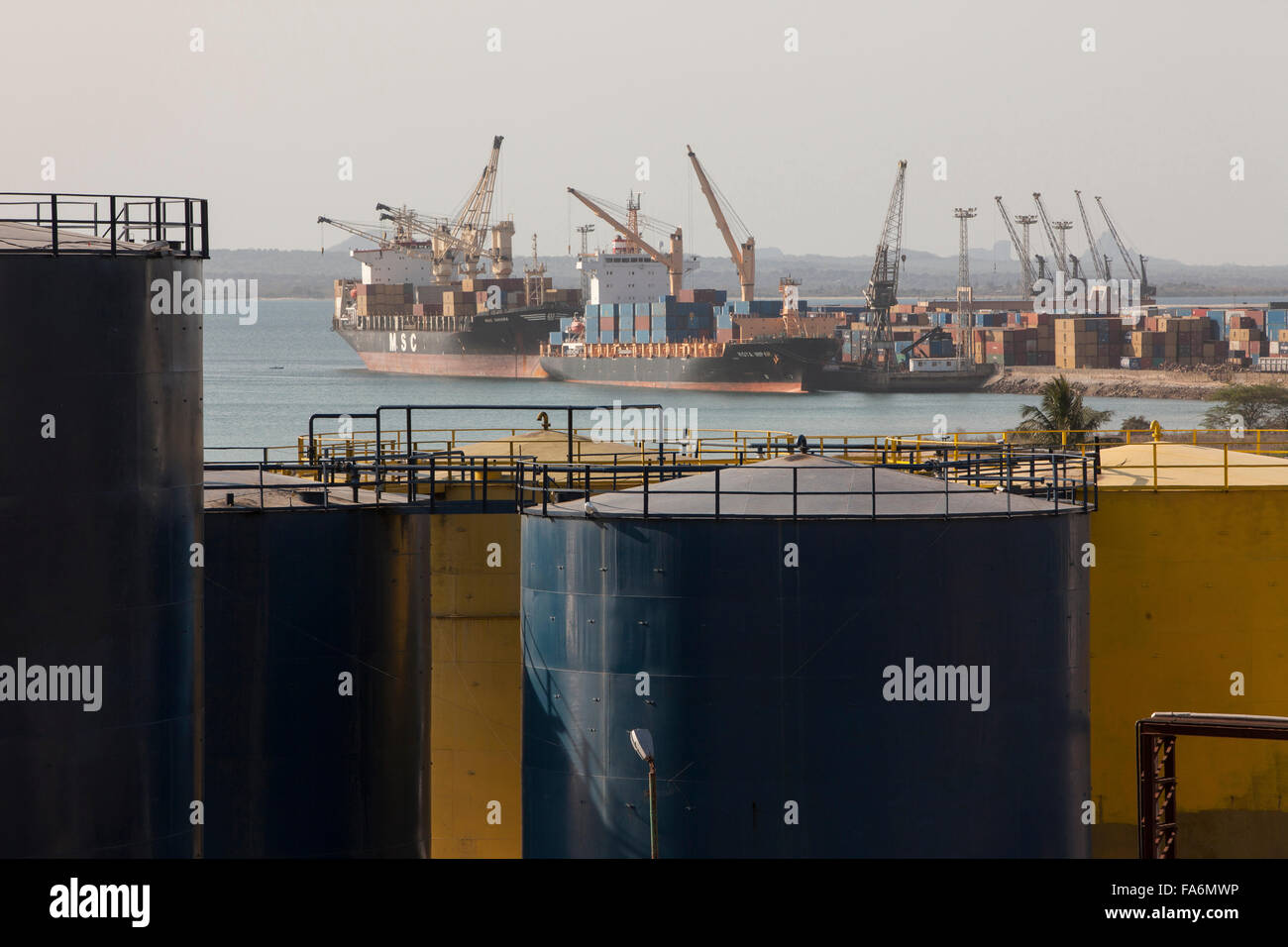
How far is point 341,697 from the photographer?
18562mm

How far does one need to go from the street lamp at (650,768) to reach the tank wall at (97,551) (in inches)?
153

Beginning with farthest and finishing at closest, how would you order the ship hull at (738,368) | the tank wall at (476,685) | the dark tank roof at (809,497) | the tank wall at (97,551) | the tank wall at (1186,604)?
the ship hull at (738,368) < the tank wall at (476,685) < the tank wall at (1186,604) < the dark tank roof at (809,497) < the tank wall at (97,551)

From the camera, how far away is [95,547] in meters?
13.6

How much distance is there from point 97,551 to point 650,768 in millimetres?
5091

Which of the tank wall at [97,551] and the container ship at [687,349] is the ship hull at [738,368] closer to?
the container ship at [687,349]

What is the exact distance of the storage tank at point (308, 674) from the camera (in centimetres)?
1794

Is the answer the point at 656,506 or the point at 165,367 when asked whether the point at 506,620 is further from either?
the point at 165,367

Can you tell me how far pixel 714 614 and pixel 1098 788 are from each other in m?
7.07

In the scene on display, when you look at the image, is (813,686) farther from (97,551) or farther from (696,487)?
(97,551)

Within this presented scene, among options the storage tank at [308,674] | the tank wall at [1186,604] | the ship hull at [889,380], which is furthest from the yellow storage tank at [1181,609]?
the ship hull at [889,380]

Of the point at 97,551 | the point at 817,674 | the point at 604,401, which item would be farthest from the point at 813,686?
the point at 604,401

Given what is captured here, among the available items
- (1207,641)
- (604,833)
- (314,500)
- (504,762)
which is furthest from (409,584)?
(1207,641)

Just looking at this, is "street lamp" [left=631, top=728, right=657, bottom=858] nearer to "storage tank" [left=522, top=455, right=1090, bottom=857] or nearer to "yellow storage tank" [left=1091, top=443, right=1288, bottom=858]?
"storage tank" [left=522, top=455, right=1090, bottom=857]

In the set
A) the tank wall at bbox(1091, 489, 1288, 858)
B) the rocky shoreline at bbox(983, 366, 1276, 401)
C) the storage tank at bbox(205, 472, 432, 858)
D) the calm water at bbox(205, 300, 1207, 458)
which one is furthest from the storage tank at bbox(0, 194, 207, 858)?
the rocky shoreline at bbox(983, 366, 1276, 401)
